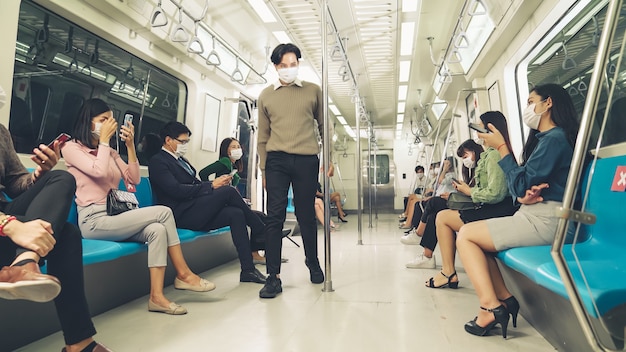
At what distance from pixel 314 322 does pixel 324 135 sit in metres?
1.34

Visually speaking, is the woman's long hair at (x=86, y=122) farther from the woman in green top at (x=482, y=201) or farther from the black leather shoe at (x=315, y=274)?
the woman in green top at (x=482, y=201)

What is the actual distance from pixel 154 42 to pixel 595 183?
3.85 m

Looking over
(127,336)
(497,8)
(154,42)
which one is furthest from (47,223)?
(497,8)

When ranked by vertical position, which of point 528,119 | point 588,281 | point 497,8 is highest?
point 497,8

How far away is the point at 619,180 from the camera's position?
1.41 meters

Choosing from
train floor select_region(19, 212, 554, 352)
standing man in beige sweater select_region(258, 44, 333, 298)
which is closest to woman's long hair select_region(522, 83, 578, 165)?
train floor select_region(19, 212, 554, 352)

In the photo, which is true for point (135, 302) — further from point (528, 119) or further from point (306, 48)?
point (306, 48)

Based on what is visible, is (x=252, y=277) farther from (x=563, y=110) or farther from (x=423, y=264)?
(x=563, y=110)

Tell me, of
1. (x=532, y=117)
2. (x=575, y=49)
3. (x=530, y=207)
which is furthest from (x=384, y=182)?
(x=530, y=207)

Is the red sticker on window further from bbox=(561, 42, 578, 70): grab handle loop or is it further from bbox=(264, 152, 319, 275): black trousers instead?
bbox=(561, 42, 578, 70): grab handle loop

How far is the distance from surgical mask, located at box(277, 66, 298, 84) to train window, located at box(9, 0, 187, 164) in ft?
5.70

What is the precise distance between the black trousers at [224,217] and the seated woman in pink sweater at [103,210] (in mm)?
561

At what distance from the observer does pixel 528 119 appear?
6.02 feet

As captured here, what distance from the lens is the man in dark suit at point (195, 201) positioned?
2.70m
